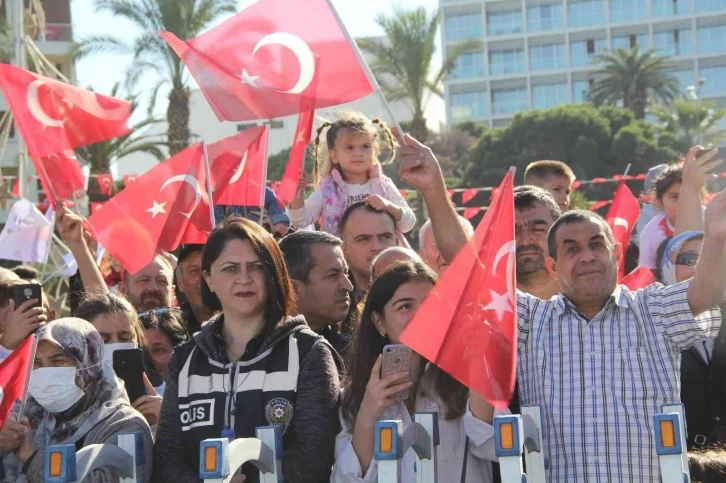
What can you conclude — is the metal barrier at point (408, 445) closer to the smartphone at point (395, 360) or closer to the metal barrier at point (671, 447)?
the smartphone at point (395, 360)

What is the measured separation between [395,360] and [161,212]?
130 inches

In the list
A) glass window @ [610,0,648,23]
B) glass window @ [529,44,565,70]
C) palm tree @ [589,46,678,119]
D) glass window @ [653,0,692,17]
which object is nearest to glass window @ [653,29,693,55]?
glass window @ [653,0,692,17]

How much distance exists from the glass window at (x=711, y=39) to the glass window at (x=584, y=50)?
6.52 meters

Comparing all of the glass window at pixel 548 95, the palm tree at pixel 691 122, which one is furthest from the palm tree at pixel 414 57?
the glass window at pixel 548 95

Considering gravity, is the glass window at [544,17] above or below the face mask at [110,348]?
above

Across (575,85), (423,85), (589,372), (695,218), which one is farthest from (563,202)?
(575,85)

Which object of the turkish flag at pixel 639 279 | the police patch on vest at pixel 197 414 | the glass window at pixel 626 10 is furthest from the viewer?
the glass window at pixel 626 10

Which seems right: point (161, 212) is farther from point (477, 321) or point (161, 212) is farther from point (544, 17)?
point (544, 17)

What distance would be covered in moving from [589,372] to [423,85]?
36.1 metres

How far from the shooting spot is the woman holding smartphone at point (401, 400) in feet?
14.3

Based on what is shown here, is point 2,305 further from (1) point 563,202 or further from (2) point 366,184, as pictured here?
(1) point 563,202

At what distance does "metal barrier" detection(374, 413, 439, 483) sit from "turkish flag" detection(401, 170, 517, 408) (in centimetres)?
24

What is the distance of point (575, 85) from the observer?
277 ft

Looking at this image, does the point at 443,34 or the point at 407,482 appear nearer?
the point at 407,482
